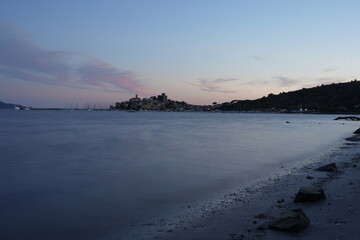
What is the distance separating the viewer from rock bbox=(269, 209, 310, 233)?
6812mm

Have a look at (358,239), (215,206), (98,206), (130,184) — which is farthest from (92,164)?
(358,239)

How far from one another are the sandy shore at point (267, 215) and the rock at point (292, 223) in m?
0.11

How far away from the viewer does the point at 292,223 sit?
685cm

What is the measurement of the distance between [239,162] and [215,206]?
35.8ft

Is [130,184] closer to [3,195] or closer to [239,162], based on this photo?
[3,195]

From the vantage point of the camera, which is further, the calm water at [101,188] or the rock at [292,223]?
the calm water at [101,188]

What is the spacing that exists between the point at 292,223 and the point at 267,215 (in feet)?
4.81

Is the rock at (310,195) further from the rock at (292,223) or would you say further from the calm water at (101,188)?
the calm water at (101,188)

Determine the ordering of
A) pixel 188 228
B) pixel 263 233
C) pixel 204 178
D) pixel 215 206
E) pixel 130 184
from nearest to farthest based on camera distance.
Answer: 1. pixel 263 233
2. pixel 188 228
3. pixel 215 206
4. pixel 130 184
5. pixel 204 178

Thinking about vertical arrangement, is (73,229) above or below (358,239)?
below

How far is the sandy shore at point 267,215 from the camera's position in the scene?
22.5ft

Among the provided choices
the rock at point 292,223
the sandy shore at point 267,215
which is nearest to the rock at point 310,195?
the sandy shore at point 267,215

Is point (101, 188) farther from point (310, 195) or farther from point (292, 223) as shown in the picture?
point (292, 223)

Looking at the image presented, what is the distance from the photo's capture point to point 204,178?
15047 mm
